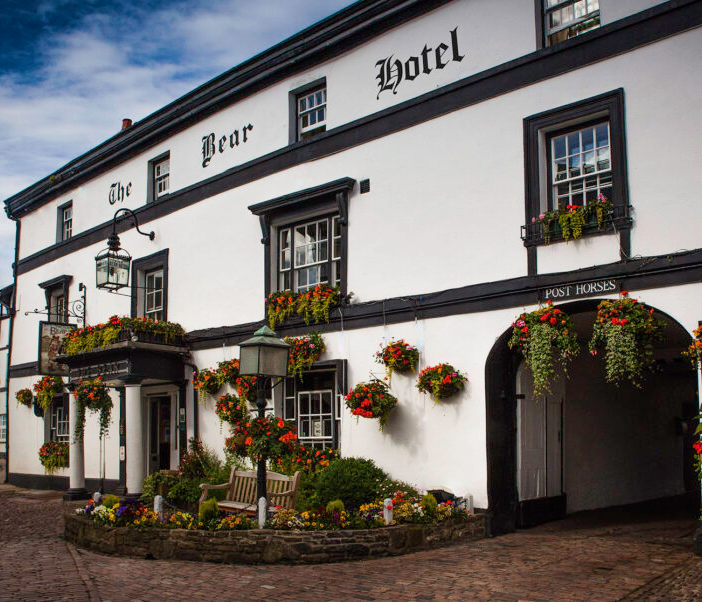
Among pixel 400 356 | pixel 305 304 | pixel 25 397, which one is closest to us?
pixel 400 356

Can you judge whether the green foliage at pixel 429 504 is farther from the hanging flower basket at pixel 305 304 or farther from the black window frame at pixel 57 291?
the black window frame at pixel 57 291

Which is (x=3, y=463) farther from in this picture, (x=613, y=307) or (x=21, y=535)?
(x=613, y=307)

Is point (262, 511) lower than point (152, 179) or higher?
lower

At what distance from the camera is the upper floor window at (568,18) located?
35.4 ft

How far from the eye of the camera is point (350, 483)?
1155cm

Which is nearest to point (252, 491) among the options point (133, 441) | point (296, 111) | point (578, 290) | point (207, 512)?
point (207, 512)

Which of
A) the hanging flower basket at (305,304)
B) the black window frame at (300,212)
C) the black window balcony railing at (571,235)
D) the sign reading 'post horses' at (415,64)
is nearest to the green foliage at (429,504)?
the black window balcony railing at (571,235)

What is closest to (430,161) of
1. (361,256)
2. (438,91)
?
(438,91)

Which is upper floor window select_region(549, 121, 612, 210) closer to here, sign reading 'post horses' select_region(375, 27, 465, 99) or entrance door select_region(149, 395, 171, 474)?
sign reading 'post horses' select_region(375, 27, 465, 99)

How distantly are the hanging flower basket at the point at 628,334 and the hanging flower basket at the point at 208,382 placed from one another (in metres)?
8.05

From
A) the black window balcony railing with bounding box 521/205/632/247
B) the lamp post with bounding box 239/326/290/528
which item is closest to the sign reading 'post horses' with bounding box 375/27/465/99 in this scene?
the black window balcony railing with bounding box 521/205/632/247

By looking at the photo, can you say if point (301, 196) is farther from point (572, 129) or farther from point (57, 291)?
point (57, 291)

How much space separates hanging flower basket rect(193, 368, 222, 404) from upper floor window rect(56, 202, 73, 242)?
28.0 feet

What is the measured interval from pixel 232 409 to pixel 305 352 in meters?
2.08
